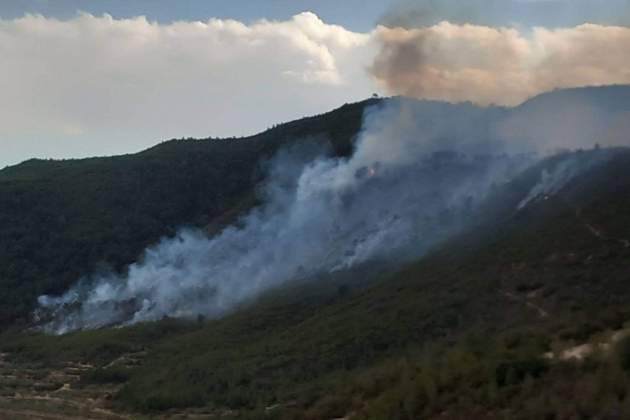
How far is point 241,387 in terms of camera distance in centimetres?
4647

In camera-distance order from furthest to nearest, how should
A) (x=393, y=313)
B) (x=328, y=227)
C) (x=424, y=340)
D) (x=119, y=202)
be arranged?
(x=119, y=202) < (x=328, y=227) < (x=393, y=313) < (x=424, y=340)

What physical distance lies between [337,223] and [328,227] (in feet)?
3.85

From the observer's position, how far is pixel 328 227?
3568 inches

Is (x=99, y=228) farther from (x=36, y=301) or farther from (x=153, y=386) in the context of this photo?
(x=153, y=386)

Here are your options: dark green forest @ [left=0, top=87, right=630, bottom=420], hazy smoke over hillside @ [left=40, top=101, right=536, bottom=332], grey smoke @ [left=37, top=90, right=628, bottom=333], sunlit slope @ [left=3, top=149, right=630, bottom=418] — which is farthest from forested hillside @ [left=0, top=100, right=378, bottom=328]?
sunlit slope @ [left=3, top=149, right=630, bottom=418]

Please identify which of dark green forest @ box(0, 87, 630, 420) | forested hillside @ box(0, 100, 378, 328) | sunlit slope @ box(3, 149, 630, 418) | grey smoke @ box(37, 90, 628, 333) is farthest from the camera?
forested hillside @ box(0, 100, 378, 328)

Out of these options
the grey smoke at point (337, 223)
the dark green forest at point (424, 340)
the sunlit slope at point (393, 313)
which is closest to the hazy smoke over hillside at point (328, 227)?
the grey smoke at point (337, 223)

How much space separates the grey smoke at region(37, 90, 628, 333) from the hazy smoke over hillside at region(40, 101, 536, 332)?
0.18 metres

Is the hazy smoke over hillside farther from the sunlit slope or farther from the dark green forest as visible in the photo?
the sunlit slope

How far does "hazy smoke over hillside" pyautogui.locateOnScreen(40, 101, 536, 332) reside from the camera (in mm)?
79875

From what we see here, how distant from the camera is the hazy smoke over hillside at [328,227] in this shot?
262ft

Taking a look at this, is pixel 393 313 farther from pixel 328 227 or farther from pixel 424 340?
pixel 328 227

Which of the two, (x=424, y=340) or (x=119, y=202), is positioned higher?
(x=119, y=202)

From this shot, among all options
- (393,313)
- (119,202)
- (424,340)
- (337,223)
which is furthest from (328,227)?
(119,202)
